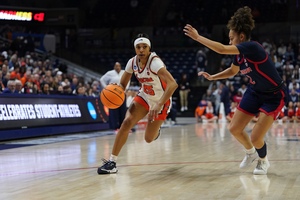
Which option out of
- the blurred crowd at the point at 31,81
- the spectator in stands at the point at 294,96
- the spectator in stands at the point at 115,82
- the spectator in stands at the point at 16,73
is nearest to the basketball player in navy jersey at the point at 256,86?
the blurred crowd at the point at 31,81

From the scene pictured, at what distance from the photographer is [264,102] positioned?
6934mm

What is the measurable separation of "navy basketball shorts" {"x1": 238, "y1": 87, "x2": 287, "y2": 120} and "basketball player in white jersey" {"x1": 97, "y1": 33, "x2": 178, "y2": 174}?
3.14ft

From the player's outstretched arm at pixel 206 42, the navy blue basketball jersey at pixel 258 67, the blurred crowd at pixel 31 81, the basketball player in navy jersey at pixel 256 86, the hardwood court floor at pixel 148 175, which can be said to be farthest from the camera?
the blurred crowd at pixel 31 81

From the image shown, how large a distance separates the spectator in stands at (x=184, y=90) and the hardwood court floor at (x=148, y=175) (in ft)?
56.1

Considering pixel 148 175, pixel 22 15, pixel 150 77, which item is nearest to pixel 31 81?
pixel 22 15

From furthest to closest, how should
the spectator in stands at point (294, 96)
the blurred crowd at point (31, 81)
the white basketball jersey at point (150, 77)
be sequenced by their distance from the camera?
the spectator in stands at point (294, 96) < the blurred crowd at point (31, 81) < the white basketball jersey at point (150, 77)

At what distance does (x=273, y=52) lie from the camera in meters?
27.9

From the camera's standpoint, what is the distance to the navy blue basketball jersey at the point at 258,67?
21.6 feet

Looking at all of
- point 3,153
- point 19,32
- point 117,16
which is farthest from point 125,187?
point 117,16

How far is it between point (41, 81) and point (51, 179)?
11.6 metres

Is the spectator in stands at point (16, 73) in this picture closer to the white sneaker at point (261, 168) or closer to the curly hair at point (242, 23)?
the curly hair at point (242, 23)

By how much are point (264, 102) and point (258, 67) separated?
0.50 m

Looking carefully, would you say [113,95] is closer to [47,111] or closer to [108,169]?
[108,169]

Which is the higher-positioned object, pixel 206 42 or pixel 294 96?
pixel 206 42
